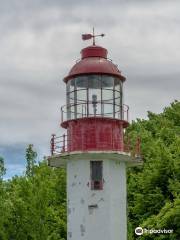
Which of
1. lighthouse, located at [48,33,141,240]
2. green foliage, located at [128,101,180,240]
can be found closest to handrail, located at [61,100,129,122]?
lighthouse, located at [48,33,141,240]

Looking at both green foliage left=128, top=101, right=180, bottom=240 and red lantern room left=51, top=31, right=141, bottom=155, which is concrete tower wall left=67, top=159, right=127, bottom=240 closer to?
red lantern room left=51, top=31, right=141, bottom=155

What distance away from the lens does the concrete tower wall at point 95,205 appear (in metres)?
23.9

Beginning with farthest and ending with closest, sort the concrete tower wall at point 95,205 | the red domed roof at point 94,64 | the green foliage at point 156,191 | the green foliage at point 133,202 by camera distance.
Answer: the green foliage at point 133,202 → the green foliage at point 156,191 → the red domed roof at point 94,64 → the concrete tower wall at point 95,205

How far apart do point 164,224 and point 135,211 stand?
4.72m

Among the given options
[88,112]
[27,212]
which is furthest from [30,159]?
[88,112]

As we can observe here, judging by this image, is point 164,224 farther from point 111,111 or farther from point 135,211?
point 111,111

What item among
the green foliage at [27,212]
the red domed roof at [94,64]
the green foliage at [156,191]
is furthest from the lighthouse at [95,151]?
the green foliage at [27,212]

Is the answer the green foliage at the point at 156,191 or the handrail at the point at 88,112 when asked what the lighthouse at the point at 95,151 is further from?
the green foliage at the point at 156,191

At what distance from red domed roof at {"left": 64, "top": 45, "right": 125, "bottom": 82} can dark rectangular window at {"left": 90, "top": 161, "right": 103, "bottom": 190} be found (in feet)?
12.4

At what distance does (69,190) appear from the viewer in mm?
24891

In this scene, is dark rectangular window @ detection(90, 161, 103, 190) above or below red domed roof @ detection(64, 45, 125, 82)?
below

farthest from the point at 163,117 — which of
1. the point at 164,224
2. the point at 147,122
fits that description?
the point at 164,224

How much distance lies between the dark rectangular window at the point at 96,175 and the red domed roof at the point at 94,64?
3.77m

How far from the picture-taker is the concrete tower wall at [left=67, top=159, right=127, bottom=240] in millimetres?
23938
